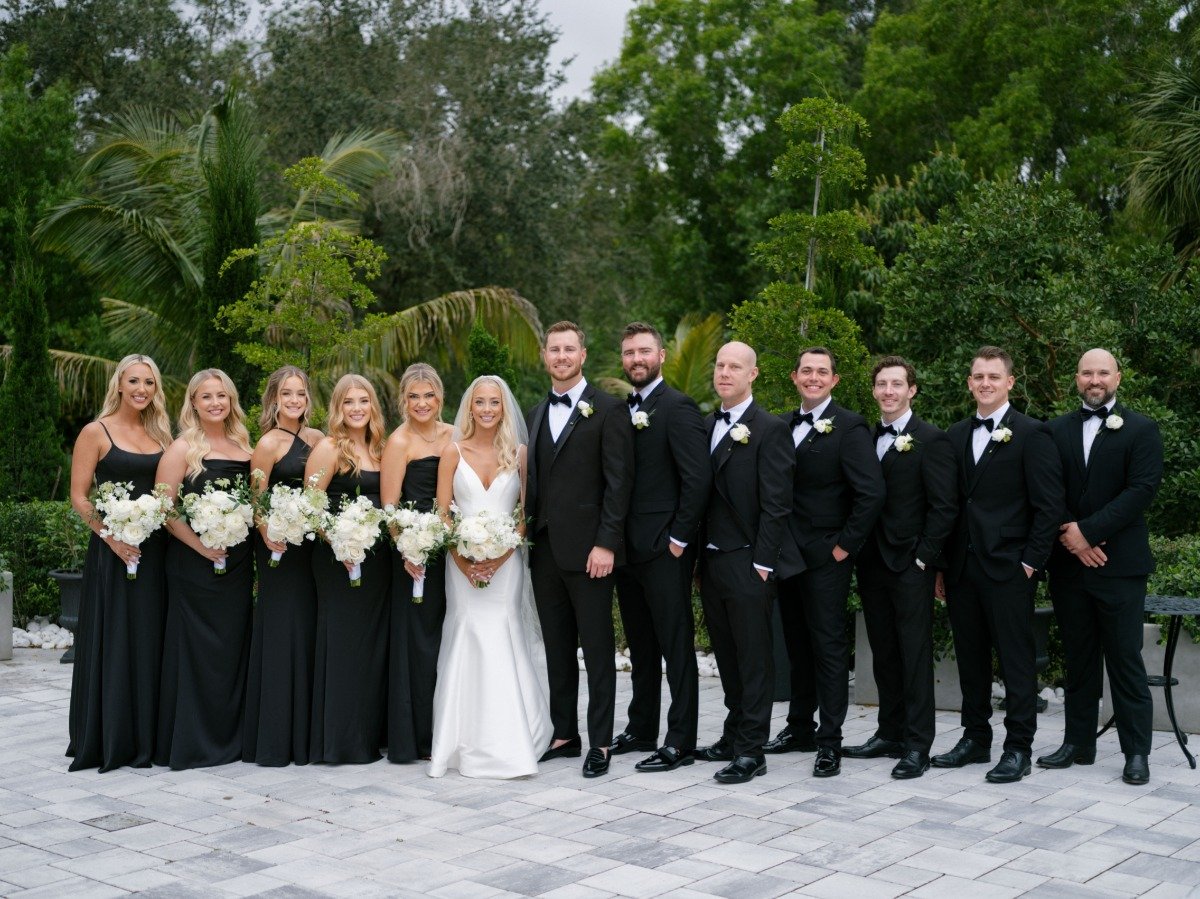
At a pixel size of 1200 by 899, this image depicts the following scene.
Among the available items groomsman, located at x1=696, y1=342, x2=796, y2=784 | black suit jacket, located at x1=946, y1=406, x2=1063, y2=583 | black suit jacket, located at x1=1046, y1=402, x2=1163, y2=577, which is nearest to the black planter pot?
groomsman, located at x1=696, y1=342, x2=796, y2=784

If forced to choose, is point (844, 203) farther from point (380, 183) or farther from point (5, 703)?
point (380, 183)

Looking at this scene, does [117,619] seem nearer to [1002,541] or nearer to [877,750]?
[877,750]

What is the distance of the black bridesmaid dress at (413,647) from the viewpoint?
6.87 metres

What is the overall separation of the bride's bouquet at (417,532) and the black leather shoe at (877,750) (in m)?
2.47

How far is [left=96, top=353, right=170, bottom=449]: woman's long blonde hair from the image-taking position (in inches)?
276

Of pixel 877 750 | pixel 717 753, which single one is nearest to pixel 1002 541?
pixel 877 750

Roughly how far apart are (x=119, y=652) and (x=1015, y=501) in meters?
4.66

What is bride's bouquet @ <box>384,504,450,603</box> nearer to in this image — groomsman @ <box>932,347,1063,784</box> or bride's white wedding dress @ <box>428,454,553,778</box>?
bride's white wedding dress @ <box>428,454,553,778</box>

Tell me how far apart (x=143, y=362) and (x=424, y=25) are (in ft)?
60.4

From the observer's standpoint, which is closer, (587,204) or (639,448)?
(639,448)

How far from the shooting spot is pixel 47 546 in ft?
36.8

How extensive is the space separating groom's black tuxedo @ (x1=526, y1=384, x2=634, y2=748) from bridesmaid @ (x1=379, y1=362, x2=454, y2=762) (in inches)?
21.9

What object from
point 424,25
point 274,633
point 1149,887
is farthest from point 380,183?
point 1149,887

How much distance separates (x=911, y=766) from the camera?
654 cm
